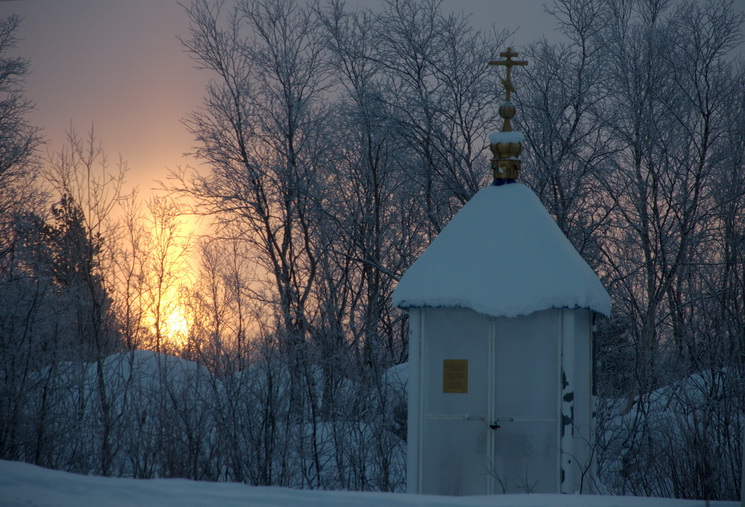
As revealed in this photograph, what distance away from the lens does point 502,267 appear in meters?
8.21

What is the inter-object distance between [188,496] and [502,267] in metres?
4.30

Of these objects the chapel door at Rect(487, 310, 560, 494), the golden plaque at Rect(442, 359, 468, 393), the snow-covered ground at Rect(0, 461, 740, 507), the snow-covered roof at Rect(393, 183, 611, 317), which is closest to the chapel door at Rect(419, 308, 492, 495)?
the golden plaque at Rect(442, 359, 468, 393)

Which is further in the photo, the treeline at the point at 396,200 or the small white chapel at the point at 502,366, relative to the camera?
the treeline at the point at 396,200

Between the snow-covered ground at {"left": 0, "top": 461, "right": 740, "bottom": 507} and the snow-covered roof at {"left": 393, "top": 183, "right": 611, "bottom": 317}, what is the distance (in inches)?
98.6

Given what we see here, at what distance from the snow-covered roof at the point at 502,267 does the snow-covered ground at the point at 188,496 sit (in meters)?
2.51

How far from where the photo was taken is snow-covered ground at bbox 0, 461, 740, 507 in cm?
507

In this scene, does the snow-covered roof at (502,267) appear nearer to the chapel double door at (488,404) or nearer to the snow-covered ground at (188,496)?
the chapel double door at (488,404)

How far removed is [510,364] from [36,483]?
15.5 ft

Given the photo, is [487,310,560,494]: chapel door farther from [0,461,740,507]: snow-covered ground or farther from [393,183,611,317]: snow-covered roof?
[0,461,740,507]: snow-covered ground

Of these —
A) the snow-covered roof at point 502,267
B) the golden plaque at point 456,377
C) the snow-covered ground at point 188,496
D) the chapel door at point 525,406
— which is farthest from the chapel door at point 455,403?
the snow-covered ground at point 188,496

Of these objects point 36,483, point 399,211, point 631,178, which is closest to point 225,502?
point 36,483

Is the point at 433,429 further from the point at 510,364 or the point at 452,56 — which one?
the point at 452,56

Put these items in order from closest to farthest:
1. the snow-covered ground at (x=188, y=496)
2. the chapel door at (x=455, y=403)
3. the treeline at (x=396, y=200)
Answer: the snow-covered ground at (x=188, y=496), the chapel door at (x=455, y=403), the treeline at (x=396, y=200)

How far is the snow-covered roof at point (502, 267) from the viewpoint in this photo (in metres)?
→ 7.88
